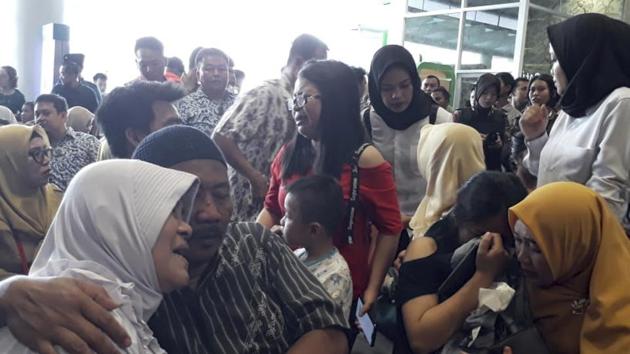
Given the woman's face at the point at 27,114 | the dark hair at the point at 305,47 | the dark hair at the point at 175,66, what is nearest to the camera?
the dark hair at the point at 305,47

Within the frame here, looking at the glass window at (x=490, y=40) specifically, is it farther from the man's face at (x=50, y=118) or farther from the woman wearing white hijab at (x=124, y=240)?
the woman wearing white hijab at (x=124, y=240)

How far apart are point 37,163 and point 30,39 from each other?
25.5 ft

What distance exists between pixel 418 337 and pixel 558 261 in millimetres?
431

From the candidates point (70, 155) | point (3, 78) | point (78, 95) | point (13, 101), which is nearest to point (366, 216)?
point (70, 155)

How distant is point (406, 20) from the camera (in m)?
10.5

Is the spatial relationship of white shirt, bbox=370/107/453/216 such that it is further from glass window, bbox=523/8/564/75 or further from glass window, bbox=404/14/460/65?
glass window, bbox=404/14/460/65

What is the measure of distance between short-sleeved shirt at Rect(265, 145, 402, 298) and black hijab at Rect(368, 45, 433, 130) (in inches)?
29.8

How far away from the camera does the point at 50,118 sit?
11.5 feet

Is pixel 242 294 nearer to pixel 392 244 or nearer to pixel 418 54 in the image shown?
pixel 392 244

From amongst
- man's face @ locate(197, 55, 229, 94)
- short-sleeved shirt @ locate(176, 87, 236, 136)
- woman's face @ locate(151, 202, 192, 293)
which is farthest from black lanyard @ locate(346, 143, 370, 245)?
man's face @ locate(197, 55, 229, 94)

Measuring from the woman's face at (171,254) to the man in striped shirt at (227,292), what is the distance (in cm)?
17

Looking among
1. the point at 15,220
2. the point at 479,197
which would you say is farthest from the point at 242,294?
the point at 15,220

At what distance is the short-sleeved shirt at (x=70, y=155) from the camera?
9.60 ft

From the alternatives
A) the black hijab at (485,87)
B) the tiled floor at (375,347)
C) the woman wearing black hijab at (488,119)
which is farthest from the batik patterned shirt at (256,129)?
the black hijab at (485,87)
